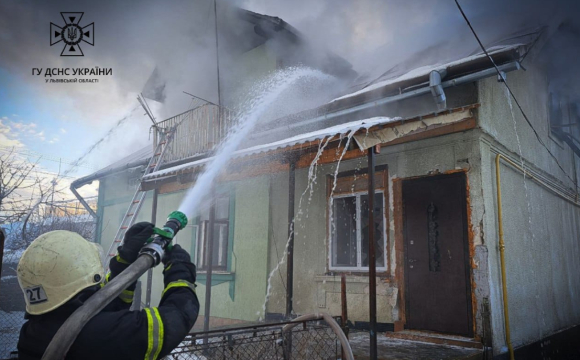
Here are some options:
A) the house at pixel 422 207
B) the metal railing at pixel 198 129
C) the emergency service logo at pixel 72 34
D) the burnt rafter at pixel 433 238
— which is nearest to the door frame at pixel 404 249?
the house at pixel 422 207

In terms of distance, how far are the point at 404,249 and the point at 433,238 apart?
0.49 metres

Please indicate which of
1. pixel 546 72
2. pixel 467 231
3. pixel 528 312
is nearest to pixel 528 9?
pixel 546 72

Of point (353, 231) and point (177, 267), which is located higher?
point (353, 231)

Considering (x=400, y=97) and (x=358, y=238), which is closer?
(x=400, y=97)

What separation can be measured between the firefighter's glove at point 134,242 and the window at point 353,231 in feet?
16.1

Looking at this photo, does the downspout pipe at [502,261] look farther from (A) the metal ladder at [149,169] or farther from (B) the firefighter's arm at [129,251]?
(A) the metal ladder at [149,169]

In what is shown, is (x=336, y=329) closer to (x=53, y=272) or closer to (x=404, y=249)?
(x=53, y=272)

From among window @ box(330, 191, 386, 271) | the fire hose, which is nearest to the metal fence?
the fire hose

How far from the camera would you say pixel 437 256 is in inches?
235

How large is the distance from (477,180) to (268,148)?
3.02 metres

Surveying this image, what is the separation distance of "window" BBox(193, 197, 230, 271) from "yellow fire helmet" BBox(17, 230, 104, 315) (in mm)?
6957

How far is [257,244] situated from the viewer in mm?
8180

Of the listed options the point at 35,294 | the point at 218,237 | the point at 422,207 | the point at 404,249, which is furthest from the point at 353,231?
the point at 35,294

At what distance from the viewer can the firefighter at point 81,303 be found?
1742mm
